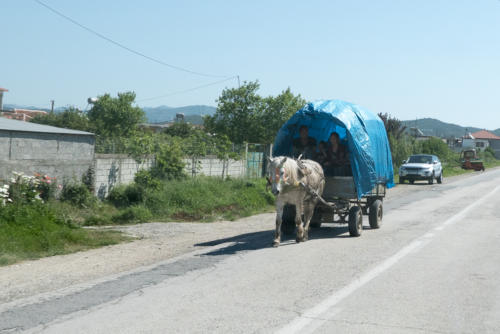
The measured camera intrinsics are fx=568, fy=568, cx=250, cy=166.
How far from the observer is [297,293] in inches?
292

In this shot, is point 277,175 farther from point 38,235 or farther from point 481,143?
point 481,143

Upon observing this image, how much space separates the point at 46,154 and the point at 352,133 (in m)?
8.32

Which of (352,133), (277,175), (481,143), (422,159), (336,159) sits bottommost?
(277,175)

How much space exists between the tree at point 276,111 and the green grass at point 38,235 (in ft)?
138

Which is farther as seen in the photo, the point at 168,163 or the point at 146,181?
the point at 168,163

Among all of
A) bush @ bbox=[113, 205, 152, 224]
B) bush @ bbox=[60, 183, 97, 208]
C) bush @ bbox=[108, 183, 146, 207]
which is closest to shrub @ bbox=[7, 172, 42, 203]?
bush @ bbox=[60, 183, 97, 208]

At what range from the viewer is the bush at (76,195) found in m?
15.8

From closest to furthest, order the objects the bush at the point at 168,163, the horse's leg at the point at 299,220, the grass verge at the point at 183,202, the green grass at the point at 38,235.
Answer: the green grass at the point at 38,235 < the horse's leg at the point at 299,220 < the grass verge at the point at 183,202 < the bush at the point at 168,163

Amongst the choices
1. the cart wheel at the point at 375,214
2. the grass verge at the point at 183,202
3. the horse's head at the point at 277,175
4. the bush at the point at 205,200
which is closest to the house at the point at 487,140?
the bush at the point at 205,200

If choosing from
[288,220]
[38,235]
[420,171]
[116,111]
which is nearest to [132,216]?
[38,235]

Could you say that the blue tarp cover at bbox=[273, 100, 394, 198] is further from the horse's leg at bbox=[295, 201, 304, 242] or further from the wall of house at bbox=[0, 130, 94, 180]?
the wall of house at bbox=[0, 130, 94, 180]

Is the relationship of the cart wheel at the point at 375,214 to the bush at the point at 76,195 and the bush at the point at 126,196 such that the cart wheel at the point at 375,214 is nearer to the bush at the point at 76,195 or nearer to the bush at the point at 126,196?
the bush at the point at 126,196

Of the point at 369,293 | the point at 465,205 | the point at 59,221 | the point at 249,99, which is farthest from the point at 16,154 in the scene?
the point at 249,99

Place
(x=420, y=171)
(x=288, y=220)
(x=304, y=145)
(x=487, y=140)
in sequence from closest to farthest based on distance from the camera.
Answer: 1. (x=288, y=220)
2. (x=304, y=145)
3. (x=420, y=171)
4. (x=487, y=140)
